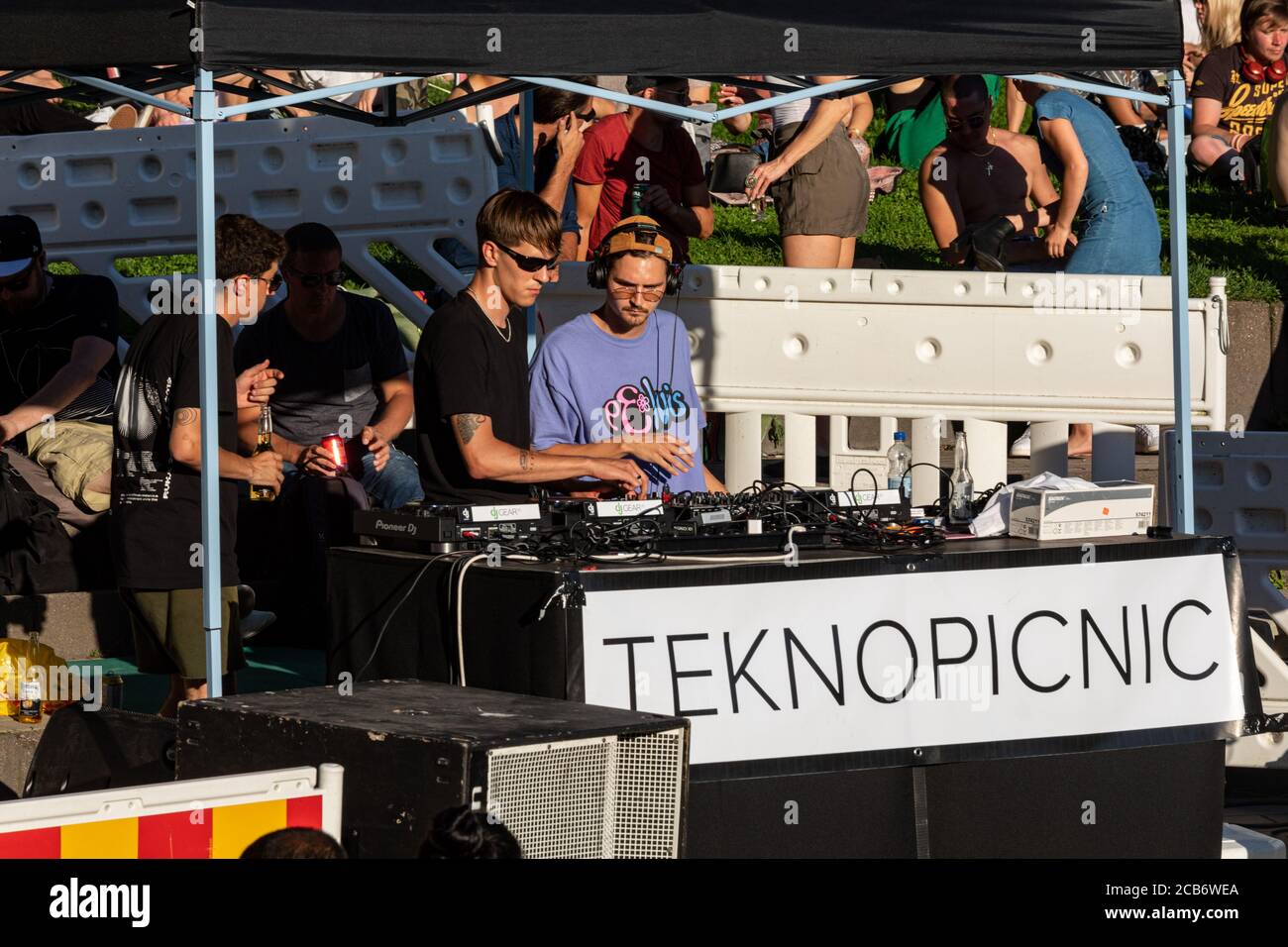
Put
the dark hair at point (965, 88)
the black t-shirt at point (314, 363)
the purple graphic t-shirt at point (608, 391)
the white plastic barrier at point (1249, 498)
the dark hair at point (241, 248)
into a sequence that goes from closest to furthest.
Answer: the dark hair at point (241, 248)
the purple graphic t-shirt at point (608, 391)
the white plastic barrier at point (1249, 498)
the black t-shirt at point (314, 363)
the dark hair at point (965, 88)

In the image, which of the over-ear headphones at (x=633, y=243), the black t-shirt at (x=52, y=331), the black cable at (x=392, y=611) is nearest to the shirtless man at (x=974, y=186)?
the over-ear headphones at (x=633, y=243)

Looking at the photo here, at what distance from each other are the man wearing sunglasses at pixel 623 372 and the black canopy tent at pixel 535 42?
709 mm

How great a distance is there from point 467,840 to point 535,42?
9.09 feet

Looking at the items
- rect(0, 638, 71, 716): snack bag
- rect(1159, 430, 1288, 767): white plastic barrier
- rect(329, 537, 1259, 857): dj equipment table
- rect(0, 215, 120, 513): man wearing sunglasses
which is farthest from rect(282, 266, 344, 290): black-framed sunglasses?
rect(1159, 430, 1288, 767): white plastic barrier

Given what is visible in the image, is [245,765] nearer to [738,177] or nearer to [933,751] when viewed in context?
[933,751]

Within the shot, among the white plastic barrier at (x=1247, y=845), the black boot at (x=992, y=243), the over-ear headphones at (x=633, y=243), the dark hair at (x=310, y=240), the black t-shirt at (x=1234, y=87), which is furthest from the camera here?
the black t-shirt at (x=1234, y=87)

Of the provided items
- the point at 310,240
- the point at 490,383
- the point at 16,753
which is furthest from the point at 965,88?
the point at 16,753

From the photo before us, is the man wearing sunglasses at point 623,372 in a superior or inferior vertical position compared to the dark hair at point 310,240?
inferior

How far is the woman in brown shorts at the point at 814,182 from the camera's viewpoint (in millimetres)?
9477

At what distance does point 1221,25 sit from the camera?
13.6 meters

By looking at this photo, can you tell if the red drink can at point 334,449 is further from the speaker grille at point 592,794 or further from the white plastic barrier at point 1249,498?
the white plastic barrier at point 1249,498

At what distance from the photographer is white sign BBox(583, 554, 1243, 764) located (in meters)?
5.16
